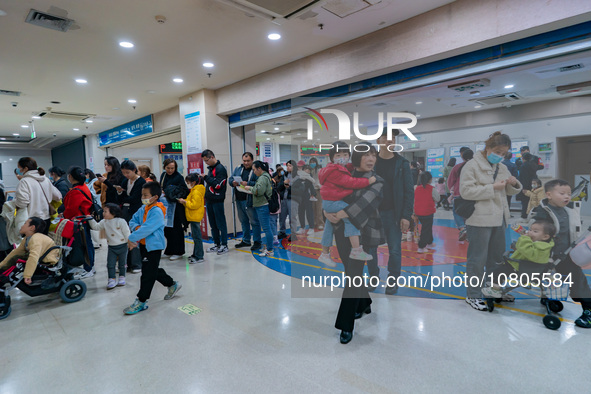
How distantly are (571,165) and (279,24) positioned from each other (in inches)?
129

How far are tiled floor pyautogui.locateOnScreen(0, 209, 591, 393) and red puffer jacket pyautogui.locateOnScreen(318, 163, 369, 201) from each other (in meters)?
1.17

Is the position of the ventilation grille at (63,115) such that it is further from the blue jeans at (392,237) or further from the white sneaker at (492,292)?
the white sneaker at (492,292)

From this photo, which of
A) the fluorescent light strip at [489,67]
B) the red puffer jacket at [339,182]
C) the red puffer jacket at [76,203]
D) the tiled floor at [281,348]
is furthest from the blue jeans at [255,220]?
→ the red puffer jacket at [339,182]

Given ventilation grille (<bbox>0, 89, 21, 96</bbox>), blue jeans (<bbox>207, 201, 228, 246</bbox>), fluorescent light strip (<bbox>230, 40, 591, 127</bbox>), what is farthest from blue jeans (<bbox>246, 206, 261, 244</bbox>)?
ventilation grille (<bbox>0, 89, 21, 96</bbox>)

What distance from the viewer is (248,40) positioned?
4.26 m

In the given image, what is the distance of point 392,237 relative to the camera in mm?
2738

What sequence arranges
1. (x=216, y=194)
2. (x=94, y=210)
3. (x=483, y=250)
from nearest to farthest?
(x=483, y=250) < (x=94, y=210) < (x=216, y=194)

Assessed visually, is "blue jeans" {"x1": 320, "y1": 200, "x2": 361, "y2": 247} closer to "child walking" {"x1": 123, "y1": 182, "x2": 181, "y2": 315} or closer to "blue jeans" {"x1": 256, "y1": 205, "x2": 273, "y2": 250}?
"child walking" {"x1": 123, "y1": 182, "x2": 181, "y2": 315}

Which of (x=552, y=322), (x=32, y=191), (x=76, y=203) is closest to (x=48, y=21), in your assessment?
(x=32, y=191)

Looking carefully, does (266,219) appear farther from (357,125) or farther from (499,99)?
(499,99)

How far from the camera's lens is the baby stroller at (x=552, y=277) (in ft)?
7.86

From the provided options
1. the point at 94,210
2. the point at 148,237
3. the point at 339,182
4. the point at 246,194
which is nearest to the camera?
the point at 339,182

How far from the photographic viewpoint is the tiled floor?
1.94 metres

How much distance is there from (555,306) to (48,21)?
20.0 ft
